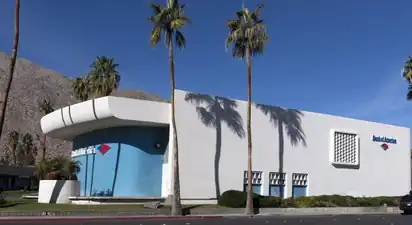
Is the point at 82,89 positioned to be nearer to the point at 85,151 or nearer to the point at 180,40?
the point at 85,151

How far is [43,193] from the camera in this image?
34.2 meters

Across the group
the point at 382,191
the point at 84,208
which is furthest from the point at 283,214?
the point at 382,191

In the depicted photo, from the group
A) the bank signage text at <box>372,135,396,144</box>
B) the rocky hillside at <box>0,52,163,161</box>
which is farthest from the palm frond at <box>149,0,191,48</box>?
the rocky hillside at <box>0,52,163,161</box>

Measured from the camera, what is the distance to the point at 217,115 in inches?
1475

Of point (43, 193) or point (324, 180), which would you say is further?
point (324, 180)

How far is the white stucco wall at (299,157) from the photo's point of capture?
117 ft

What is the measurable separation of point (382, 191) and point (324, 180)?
8.42 m

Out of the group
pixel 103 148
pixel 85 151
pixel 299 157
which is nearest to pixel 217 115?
pixel 103 148

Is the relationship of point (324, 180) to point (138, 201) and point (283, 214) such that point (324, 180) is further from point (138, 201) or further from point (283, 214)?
point (138, 201)

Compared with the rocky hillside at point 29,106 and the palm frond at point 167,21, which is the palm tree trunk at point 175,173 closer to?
the palm frond at point 167,21

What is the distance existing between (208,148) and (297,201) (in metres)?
7.40

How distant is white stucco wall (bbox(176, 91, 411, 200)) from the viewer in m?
35.5

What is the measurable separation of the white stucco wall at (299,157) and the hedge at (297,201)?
270cm

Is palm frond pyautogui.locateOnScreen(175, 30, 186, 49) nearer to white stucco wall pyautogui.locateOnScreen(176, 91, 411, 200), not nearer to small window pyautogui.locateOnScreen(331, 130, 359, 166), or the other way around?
white stucco wall pyautogui.locateOnScreen(176, 91, 411, 200)
